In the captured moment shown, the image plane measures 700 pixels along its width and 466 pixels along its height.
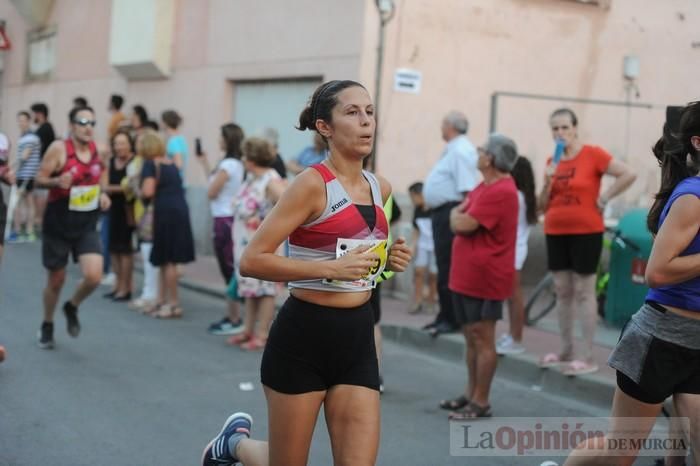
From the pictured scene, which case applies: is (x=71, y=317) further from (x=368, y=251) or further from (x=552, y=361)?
(x=368, y=251)

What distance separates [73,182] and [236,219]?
150cm

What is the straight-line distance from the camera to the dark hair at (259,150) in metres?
8.63

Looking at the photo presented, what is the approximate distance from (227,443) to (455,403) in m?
2.64

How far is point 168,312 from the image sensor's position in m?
10.5

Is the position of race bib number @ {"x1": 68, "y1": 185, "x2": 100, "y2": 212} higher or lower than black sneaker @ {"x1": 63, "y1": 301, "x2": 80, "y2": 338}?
higher

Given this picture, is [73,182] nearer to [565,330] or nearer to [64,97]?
[565,330]

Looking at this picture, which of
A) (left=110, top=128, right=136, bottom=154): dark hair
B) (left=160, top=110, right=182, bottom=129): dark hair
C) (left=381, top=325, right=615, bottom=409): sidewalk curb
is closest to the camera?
(left=381, top=325, right=615, bottom=409): sidewalk curb

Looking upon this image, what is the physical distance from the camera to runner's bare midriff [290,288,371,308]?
3.83 meters

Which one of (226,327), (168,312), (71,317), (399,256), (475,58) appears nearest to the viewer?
(399,256)

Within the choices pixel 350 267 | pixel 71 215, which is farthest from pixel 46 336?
pixel 350 267

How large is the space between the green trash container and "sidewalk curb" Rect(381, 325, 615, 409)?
63.9 inches

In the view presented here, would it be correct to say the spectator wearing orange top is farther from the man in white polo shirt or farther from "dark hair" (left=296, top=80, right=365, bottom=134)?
"dark hair" (left=296, top=80, right=365, bottom=134)

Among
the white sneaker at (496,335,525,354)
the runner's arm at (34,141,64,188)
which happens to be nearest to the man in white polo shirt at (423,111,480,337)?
the white sneaker at (496,335,525,354)

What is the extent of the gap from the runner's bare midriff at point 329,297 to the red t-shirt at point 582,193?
4.07m
